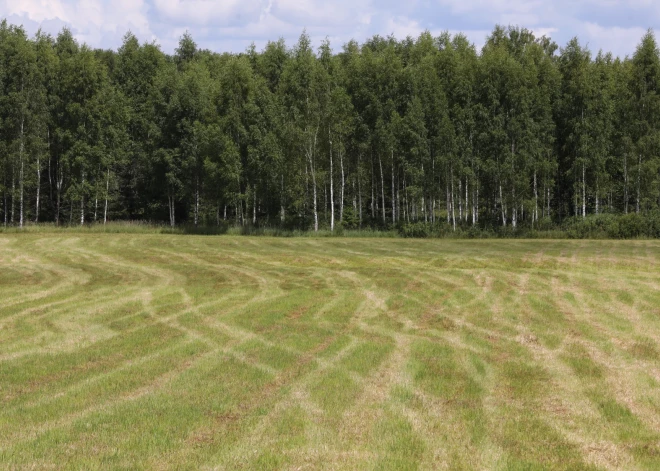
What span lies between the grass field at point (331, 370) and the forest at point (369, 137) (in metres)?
30.0

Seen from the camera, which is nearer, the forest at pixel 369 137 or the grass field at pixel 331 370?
the grass field at pixel 331 370

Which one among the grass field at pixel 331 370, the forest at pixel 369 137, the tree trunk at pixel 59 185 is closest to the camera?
the grass field at pixel 331 370

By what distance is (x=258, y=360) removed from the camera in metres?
11.8

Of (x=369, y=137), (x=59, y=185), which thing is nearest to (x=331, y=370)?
(x=369, y=137)

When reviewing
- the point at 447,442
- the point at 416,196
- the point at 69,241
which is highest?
the point at 416,196

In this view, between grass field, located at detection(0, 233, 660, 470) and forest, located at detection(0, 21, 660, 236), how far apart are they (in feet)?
98.5

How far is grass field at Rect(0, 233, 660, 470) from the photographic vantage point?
24.3 ft

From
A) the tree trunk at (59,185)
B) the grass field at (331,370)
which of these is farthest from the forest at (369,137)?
the grass field at (331,370)

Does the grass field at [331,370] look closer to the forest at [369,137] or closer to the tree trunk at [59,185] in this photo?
the forest at [369,137]

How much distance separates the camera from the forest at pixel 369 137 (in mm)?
51938

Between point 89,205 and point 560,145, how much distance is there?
4548 cm

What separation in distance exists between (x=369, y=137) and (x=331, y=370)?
4753cm

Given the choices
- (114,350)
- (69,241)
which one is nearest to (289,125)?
(69,241)

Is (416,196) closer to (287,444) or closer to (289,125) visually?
(289,125)
